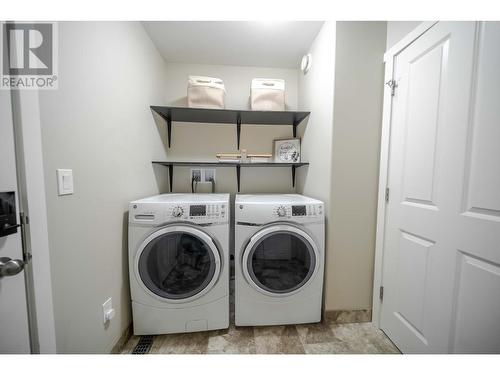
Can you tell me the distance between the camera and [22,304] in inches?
27.1

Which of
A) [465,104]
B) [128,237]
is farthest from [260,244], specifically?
[465,104]

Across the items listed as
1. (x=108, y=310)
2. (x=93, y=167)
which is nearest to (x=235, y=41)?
(x=93, y=167)

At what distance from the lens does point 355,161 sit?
1.33 meters

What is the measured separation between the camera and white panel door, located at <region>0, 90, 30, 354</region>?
0.62m

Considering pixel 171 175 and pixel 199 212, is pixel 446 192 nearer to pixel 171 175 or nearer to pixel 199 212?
pixel 199 212

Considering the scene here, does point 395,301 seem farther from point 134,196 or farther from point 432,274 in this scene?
point 134,196

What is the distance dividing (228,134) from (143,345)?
1.90 m

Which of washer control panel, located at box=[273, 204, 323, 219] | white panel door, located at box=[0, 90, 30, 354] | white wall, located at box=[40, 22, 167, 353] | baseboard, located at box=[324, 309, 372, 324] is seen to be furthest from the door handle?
baseboard, located at box=[324, 309, 372, 324]

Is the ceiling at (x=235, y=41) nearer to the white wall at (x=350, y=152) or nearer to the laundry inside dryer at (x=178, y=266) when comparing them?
the white wall at (x=350, y=152)

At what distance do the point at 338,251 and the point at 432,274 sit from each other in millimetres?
501

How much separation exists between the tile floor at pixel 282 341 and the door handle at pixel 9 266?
0.97 meters

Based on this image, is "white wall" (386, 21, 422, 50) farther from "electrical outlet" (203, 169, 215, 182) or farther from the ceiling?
"electrical outlet" (203, 169, 215, 182)

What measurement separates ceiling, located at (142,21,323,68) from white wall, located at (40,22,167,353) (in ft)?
0.96

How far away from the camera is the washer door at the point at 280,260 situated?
1.28 metres
